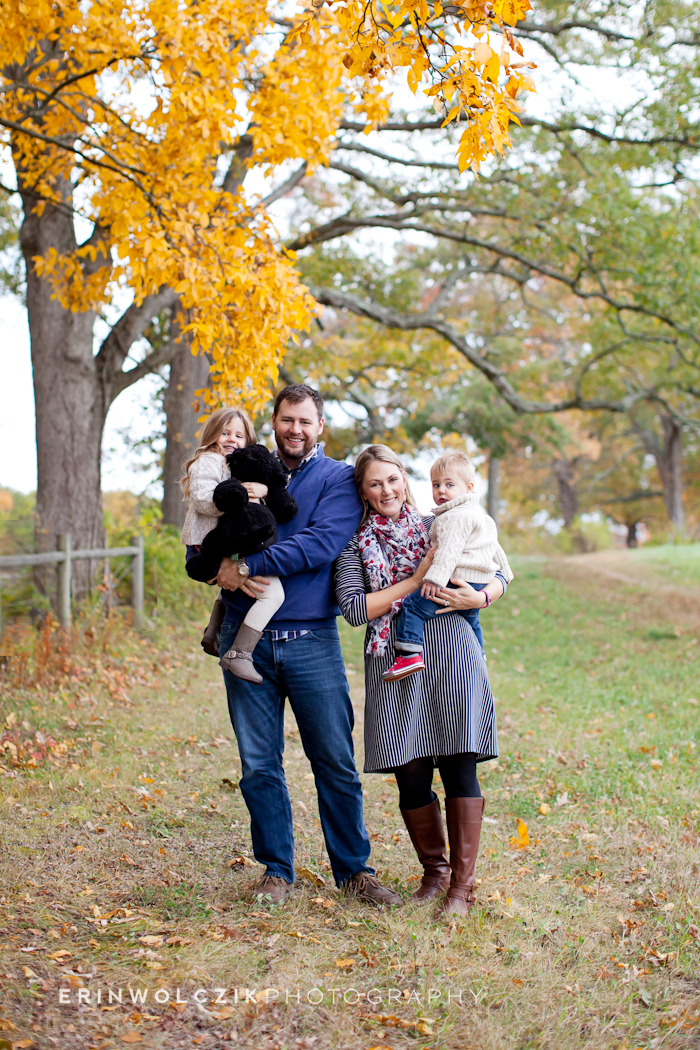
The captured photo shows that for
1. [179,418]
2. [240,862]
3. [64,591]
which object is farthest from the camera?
[179,418]

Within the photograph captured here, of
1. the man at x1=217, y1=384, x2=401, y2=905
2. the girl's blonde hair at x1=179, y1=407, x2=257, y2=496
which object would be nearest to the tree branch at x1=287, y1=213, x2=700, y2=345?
the girl's blonde hair at x1=179, y1=407, x2=257, y2=496

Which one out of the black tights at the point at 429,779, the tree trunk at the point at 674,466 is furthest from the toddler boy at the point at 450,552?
the tree trunk at the point at 674,466

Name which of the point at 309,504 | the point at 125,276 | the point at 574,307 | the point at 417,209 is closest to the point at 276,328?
the point at 125,276

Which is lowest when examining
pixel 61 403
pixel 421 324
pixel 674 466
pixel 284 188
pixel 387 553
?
pixel 387 553

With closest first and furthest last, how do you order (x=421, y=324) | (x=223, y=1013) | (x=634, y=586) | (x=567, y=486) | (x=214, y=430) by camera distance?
1. (x=223, y=1013)
2. (x=214, y=430)
3. (x=421, y=324)
4. (x=634, y=586)
5. (x=567, y=486)

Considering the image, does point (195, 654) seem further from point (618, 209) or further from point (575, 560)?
point (575, 560)

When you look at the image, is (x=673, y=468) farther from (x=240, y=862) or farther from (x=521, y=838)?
(x=240, y=862)

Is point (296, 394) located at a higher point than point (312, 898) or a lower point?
higher

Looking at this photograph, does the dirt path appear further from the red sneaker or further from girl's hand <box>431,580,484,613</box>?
the red sneaker

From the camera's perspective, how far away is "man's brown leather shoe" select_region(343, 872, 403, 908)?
12.2 feet

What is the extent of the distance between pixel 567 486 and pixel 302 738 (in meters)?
33.4

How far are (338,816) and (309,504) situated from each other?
1355 millimetres

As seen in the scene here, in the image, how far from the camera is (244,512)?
3.44m

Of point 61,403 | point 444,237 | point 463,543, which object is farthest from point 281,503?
point 444,237
